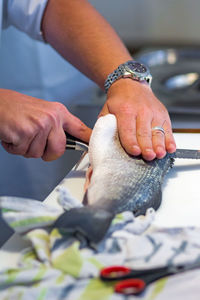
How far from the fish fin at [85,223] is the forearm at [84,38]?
1.75ft

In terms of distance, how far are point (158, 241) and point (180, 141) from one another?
17.6 inches

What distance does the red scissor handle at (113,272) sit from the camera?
45cm

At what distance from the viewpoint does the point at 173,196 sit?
70 cm

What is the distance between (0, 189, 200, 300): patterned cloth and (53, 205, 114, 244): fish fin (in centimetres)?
1

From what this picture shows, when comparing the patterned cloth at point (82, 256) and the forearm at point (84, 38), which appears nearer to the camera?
the patterned cloth at point (82, 256)

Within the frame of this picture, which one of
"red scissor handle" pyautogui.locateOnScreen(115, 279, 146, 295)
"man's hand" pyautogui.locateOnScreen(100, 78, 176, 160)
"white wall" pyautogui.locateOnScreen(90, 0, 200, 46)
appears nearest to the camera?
"red scissor handle" pyautogui.locateOnScreen(115, 279, 146, 295)

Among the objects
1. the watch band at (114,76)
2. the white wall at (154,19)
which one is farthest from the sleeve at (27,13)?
the white wall at (154,19)

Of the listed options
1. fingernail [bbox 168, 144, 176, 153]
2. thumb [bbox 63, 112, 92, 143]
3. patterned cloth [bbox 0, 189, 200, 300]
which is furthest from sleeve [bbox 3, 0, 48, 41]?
patterned cloth [bbox 0, 189, 200, 300]

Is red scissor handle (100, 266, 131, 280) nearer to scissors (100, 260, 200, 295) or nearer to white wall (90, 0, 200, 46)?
scissors (100, 260, 200, 295)

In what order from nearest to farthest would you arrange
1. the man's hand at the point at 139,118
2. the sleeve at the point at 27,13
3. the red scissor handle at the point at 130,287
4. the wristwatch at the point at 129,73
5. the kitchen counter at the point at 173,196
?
the red scissor handle at the point at 130,287 → the kitchen counter at the point at 173,196 → the man's hand at the point at 139,118 → the wristwatch at the point at 129,73 → the sleeve at the point at 27,13

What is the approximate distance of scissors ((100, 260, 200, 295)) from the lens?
44 centimetres

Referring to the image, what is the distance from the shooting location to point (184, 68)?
1742 millimetres

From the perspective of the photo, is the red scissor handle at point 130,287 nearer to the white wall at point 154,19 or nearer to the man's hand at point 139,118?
the man's hand at point 139,118

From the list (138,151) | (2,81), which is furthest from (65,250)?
(2,81)
